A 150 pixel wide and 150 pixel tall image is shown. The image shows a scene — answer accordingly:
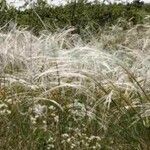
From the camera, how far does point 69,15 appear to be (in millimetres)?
12406

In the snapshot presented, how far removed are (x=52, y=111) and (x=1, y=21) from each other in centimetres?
675

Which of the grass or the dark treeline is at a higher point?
the grass

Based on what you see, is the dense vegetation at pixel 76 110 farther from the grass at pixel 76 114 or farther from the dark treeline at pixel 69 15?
the dark treeline at pixel 69 15

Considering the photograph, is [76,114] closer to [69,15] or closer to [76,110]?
[76,110]

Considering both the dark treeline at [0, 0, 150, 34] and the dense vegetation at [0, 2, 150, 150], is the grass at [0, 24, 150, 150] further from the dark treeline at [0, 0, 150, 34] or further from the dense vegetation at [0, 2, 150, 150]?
the dark treeline at [0, 0, 150, 34]

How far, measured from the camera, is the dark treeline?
1193 cm

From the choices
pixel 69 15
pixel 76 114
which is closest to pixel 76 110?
pixel 76 114

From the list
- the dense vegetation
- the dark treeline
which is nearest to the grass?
the dense vegetation

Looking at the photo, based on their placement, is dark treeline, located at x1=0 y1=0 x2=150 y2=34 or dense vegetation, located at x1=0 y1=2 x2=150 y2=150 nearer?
dense vegetation, located at x1=0 y1=2 x2=150 y2=150

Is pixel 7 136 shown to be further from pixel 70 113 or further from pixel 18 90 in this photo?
pixel 18 90

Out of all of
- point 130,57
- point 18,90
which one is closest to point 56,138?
point 18,90

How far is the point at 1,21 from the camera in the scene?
11.5m

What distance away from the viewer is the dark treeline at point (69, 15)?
11927 mm

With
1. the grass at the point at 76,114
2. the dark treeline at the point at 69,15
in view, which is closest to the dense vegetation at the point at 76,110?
the grass at the point at 76,114
